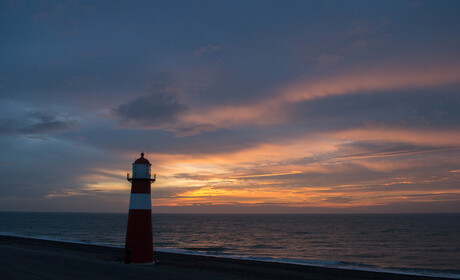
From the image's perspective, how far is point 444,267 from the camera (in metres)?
27.9

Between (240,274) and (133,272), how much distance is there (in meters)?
5.06

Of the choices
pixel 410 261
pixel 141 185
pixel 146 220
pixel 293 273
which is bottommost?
pixel 410 261

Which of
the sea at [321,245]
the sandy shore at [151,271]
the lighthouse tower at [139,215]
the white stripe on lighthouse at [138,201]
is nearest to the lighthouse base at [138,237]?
the lighthouse tower at [139,215]

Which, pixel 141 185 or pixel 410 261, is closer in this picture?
pixel 141 185

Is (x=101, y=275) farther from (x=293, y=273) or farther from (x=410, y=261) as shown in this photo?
(x=410, y=261)

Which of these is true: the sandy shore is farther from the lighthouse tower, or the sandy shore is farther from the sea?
the sea

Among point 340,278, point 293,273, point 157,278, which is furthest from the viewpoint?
point 293,273

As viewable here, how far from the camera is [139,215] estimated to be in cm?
1653

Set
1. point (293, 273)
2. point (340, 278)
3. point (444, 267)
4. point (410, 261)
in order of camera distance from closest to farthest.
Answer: point (340, 278), point (293, 273), point (444, 267), point (410, 261)

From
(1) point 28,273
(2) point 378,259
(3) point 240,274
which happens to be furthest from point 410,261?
(1) point 28,273

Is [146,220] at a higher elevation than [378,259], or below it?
higher

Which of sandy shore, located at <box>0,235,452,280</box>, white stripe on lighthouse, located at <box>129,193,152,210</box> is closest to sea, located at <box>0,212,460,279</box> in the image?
sandy shore, located at <box>0,235,452,280</box>

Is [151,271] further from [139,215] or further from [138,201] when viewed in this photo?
[138,201]

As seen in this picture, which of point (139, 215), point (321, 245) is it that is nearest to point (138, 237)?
point (139, 215)
